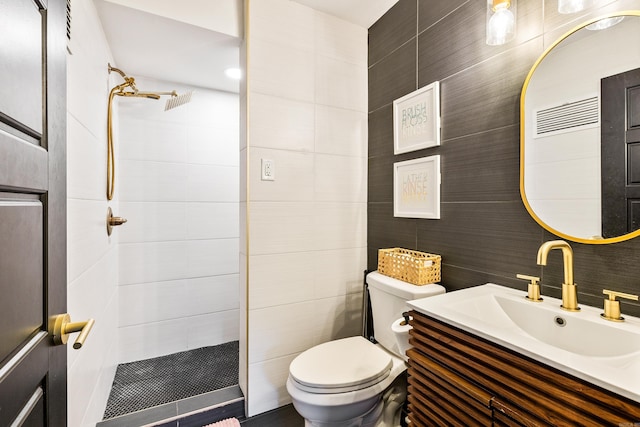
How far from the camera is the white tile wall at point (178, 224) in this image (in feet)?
7.04

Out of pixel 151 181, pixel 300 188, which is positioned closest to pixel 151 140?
pixel 151 181

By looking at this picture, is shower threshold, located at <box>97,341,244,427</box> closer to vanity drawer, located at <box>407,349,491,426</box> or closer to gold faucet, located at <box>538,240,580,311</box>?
vanity drawer, located at <box>407,349,491,426</box>

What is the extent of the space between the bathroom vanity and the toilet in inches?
8.2

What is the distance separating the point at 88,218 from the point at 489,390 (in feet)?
5.48

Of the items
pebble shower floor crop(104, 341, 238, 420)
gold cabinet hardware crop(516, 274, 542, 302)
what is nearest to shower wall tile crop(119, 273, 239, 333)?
pebble shower floor crop(104, 341, 238, 420)

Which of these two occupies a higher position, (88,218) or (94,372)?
(88,218)

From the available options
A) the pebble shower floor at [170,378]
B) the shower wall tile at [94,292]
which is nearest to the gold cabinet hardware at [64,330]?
the shower wall tile at [94,292]

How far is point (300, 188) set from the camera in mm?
1777

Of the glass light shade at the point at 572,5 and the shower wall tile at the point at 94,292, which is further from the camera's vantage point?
the shower wall tile at the point at 94,292

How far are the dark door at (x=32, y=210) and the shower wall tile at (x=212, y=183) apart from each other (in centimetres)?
170

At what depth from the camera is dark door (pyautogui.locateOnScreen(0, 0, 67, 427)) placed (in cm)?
45

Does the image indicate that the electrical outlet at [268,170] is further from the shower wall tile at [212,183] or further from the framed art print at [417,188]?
the shower wall tile at [212,183]

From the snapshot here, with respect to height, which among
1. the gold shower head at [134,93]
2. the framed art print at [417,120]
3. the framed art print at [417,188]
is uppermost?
the gold shower head at [134,93]

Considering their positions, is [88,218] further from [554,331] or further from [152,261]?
[554,331]
